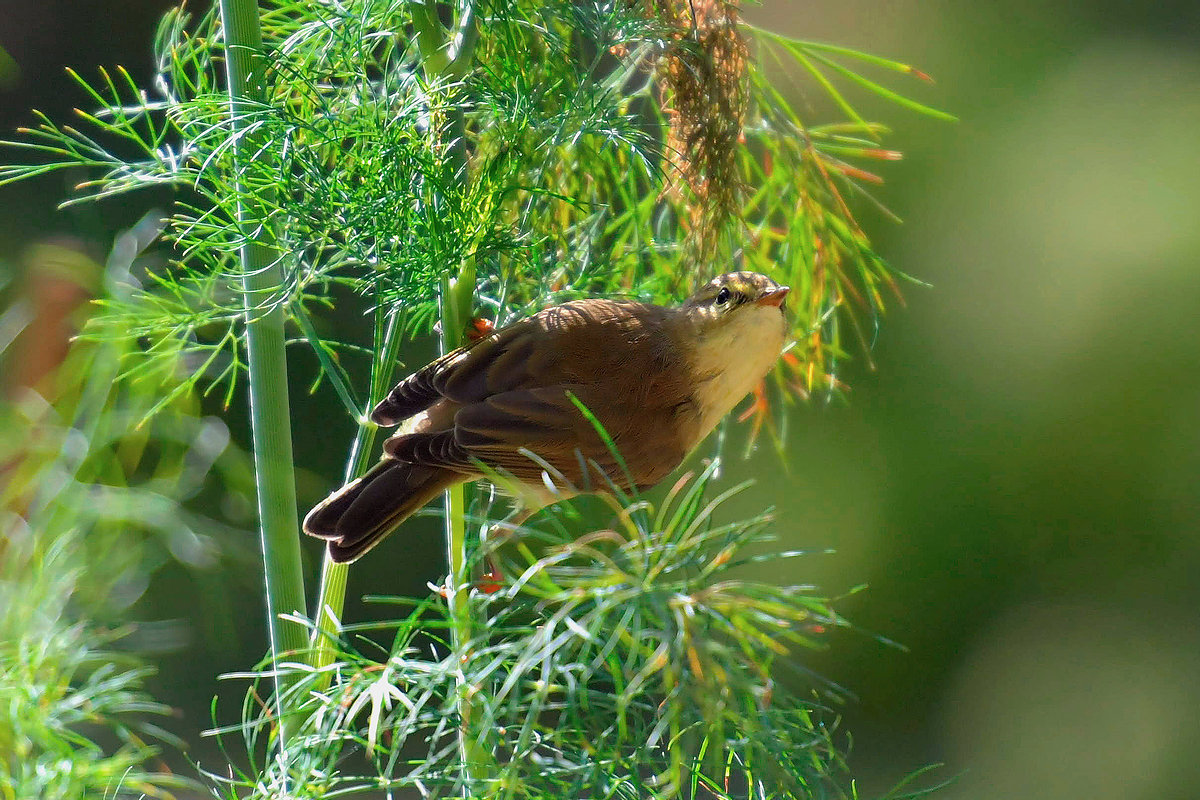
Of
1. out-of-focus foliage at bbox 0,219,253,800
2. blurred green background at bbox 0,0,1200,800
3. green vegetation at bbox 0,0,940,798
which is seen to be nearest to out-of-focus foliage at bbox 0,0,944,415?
green vegetation at bbox 0,0,940,798

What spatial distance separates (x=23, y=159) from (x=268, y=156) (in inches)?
52.0

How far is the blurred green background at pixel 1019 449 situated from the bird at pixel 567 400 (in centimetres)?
120

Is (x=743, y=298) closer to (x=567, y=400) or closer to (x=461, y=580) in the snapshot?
(x=567, y=400)

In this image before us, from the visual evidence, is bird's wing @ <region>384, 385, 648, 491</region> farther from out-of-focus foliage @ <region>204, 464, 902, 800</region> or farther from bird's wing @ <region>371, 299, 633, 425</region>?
out-of-focus foliage @ <region>204, 464, 902, 800</region>

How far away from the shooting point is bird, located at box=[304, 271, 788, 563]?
2.46 ft

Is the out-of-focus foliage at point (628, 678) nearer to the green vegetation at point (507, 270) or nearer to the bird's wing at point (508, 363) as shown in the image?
the green vegetation at point (507, 270)

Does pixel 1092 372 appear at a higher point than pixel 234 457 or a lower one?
lower

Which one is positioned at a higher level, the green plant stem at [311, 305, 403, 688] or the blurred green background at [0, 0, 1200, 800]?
the green plant stem at [311, 305, 403, 688]

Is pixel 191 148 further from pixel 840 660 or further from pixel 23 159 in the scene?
pixel 840 660

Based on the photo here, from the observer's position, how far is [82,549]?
1019mm

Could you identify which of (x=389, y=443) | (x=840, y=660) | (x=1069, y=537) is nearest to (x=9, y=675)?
(x=389, y=443)

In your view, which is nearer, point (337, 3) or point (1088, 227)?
point (337, 3)

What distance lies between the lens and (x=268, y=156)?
771mm

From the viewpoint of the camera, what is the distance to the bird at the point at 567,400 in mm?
749
